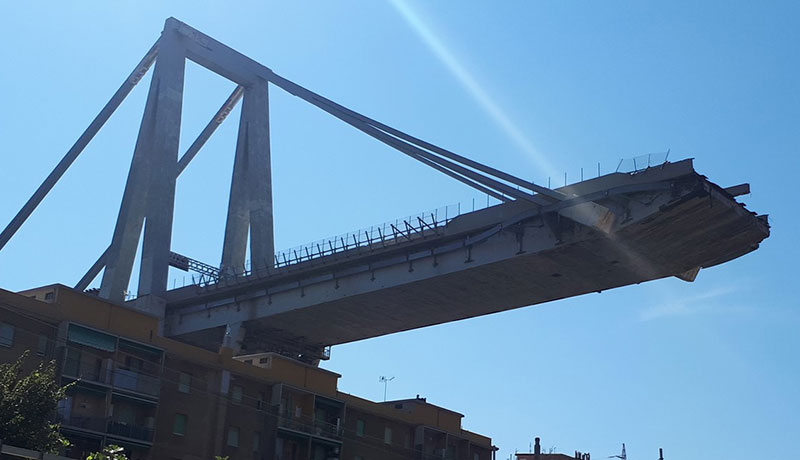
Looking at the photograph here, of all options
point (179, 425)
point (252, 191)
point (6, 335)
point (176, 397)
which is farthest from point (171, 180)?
point (6, 335)

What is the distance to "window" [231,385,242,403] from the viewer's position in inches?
2170

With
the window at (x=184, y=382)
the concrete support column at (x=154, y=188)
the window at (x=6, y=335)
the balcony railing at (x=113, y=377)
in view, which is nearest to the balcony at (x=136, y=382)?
the balcony railing at (x=113, y=377)

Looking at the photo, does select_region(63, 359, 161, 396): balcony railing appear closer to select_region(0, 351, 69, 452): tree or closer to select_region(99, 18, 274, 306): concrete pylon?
select_region(0, 351, 69, 452): tree

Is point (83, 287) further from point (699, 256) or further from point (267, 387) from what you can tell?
point (699, 256)

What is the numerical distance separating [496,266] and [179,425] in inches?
785

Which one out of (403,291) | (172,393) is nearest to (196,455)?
(172,393)

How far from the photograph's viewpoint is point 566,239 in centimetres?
5650

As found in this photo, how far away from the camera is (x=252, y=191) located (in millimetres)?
82062

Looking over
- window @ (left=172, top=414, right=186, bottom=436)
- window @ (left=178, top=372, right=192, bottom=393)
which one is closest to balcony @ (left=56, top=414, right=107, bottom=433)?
window @ (left=172, top=414, right=186, bottom=436)

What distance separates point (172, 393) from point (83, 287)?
1544 inches

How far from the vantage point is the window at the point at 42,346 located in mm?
45344

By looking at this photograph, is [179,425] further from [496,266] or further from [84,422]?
[496,266]

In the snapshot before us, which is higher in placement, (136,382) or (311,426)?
(136,382)

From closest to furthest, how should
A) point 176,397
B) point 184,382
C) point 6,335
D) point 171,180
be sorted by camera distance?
point 6,335, point 176,397, point 184,382, point 171,180
